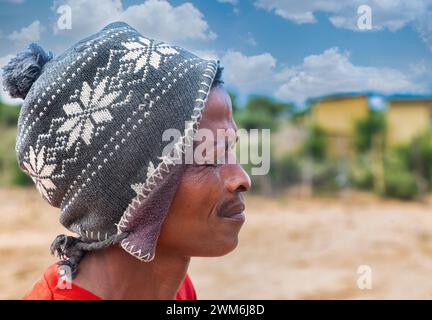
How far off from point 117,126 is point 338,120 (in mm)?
11430

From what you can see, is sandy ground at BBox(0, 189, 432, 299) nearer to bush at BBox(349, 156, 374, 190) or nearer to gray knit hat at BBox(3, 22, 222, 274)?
bush at BBox(349, 156, 374, 190)

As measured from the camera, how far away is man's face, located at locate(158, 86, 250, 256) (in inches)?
64.3

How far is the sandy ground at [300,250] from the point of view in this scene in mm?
6238

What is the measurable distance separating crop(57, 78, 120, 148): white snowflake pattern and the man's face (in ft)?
0.79

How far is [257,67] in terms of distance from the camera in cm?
193

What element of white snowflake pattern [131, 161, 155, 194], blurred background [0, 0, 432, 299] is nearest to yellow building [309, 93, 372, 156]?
blurred background [0, 0, 432, 299]

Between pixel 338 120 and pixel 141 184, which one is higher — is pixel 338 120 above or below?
above

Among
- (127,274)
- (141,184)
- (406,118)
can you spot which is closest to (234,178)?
(141,184)

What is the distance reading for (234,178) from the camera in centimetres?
166

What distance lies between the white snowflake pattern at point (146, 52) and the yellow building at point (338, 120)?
1101 centimetres

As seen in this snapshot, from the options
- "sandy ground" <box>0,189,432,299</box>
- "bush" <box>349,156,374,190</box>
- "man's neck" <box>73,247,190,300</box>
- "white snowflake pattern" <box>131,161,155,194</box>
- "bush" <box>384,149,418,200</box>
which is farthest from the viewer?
"bush" <box>349,156,374,190</box>

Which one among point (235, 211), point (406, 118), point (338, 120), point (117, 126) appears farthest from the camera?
point (338, 120)

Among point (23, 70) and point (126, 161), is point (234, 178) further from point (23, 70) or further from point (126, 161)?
point (23, 70)
